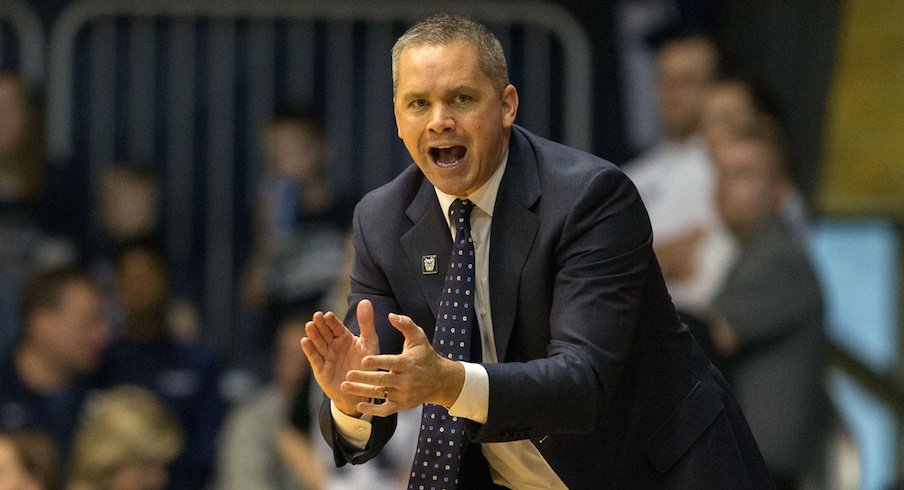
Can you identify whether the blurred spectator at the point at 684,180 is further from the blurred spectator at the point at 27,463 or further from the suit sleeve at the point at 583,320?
the suit sleeve at the point at 583,320

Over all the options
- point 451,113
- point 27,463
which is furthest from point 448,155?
point 27,463

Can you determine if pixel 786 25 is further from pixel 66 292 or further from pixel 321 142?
pixel 66 292

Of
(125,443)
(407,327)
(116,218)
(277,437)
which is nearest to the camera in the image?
(407,327)

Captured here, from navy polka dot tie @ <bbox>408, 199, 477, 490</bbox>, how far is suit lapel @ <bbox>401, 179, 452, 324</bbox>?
1.1 inches

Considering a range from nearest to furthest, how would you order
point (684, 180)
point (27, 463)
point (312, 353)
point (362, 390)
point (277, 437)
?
point (362, 390) < point (312, 353) < point (27, 463) < point (277, 437) < point (684, 180)

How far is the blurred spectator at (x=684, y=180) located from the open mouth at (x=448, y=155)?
12.2 ft

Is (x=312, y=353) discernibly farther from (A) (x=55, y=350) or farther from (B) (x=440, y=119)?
(A) (x=55, y=350)

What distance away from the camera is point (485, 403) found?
2.58 metres

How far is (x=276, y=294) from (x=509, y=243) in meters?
3.65

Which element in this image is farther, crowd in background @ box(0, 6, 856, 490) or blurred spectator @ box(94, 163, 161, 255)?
blurred spectator @ box(94, 163, 161, 255)

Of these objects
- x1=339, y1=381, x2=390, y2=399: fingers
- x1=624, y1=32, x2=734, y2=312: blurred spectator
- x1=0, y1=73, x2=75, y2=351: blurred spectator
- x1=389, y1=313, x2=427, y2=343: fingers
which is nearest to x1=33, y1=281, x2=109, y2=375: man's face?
x1=0, y1=73, x2=75, y2=351: blurred spectator

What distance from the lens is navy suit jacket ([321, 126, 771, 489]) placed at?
8.81ft

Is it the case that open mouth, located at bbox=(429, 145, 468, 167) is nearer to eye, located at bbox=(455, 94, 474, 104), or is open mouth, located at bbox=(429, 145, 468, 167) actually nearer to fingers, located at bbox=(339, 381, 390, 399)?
eye, located at bbox=(455, 94, 474, 104)

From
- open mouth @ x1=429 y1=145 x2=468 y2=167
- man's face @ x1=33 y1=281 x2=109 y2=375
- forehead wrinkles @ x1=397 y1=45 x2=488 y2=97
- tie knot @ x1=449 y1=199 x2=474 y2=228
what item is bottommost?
man's face @ x1=33 y1=281 x2=109 y2=375
